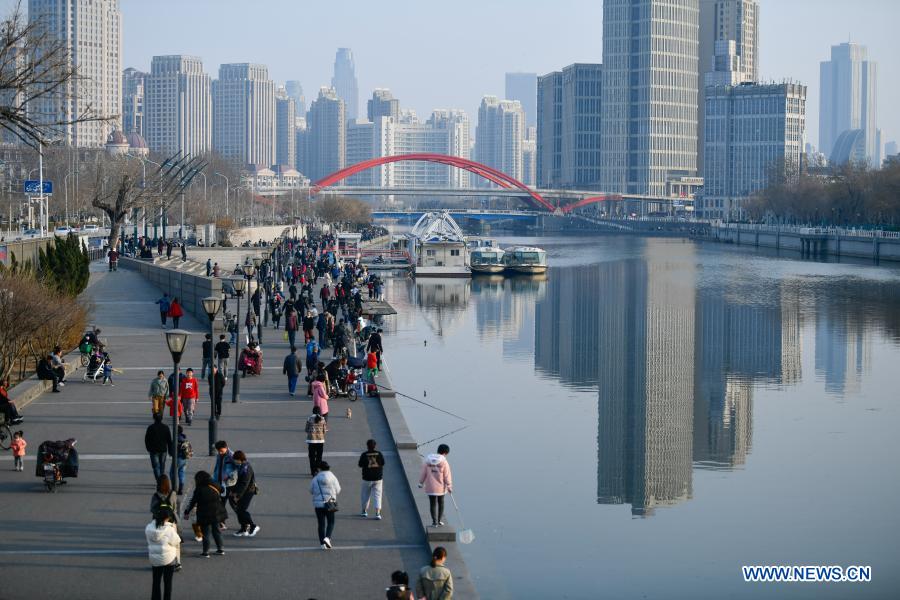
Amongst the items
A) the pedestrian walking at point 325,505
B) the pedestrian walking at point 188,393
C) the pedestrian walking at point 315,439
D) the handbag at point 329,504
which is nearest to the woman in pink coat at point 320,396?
the pedestrian walking at point 188,393

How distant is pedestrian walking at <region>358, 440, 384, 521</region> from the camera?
1558cm

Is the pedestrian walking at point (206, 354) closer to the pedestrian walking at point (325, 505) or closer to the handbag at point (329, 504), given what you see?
the pedestrian walking at point (325, 505)

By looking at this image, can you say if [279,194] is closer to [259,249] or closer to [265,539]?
[259,249]

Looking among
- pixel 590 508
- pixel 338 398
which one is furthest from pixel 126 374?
pixel 590 508

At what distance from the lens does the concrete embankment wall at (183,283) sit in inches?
1481

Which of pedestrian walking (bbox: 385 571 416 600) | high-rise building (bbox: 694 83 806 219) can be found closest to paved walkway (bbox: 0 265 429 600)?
pedestrian walking (bbox: 385 571 416 600)

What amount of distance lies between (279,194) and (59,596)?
504 ft

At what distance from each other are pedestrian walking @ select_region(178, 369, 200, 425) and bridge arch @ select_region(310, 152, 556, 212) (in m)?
147

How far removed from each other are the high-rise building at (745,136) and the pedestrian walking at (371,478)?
177m

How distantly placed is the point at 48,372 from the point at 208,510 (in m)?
12.0

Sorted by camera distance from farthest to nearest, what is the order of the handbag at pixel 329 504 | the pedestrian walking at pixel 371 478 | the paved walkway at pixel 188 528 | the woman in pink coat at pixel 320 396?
the woman in pink coat at pixel 320 396
the pedestrian walking at pixel 371 478
the handbag at pixel 329 504
the paved walkway at pixel 188 528

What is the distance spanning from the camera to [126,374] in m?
27.9

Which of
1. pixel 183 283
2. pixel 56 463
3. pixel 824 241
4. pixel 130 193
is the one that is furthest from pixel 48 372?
pixel 824 241

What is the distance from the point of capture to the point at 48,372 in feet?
81.8
